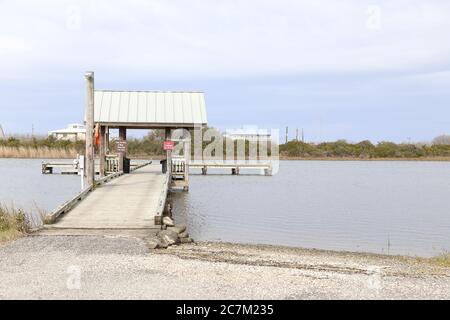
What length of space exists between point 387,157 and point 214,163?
43.6 meters

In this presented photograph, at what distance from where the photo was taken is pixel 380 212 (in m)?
24.8

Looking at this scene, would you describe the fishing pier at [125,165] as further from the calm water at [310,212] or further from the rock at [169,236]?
the calm water at [310,212]

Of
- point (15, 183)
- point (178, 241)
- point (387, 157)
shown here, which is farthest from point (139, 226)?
point (387, 157)

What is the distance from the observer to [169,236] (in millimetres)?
11875

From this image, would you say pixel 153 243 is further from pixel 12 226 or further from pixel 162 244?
pixel 12 226

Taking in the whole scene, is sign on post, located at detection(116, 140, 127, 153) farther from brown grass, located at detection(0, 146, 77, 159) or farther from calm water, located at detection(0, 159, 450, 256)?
brown grass, located at detection(0, 146, 77, 159)

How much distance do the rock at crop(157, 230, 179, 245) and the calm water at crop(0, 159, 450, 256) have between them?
3.95 meters

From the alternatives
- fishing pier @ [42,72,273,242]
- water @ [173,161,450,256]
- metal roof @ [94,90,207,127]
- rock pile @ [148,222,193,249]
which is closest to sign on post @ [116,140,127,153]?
fishing pier @ [42,72,273,242]

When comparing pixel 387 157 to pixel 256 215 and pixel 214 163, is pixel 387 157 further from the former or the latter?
pixel 256 215

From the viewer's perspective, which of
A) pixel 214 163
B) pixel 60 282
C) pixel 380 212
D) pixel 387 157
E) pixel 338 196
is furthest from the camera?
pixel 387 157

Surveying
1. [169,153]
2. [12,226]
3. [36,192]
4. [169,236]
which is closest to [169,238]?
[169,236]

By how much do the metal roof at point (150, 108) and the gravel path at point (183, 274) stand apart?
16.6 meters

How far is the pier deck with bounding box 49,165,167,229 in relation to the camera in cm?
1342

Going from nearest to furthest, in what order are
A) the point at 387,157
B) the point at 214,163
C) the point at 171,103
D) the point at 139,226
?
the point at 139,226 < the point at 171,103 < the point at 214,163 < the point at 387,157
